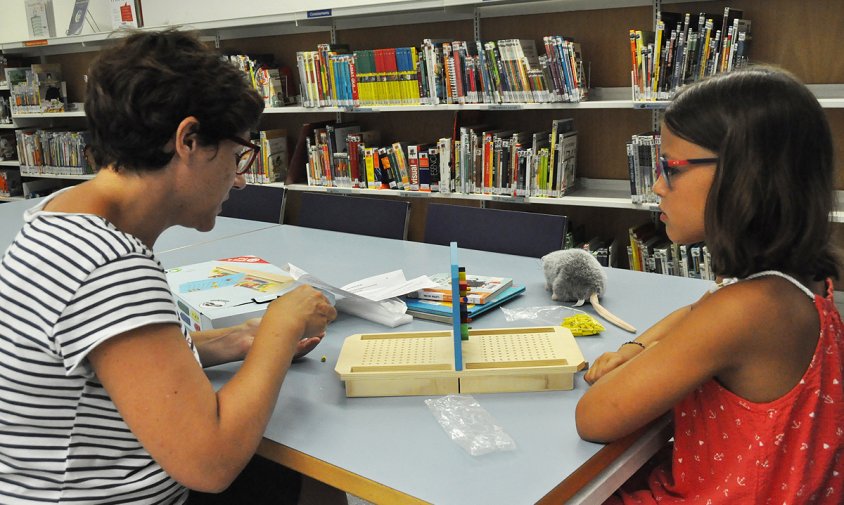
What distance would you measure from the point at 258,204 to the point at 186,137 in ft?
7.18

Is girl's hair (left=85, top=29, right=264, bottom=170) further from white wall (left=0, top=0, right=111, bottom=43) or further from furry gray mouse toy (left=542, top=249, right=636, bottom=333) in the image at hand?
white wall (left=0, top=0, right=111, bottom=43)

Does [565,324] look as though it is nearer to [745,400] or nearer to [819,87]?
[745,400]

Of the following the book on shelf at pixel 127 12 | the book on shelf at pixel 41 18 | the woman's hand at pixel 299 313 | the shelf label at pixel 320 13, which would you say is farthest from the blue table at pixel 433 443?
the book on shelf at pixel 41 18

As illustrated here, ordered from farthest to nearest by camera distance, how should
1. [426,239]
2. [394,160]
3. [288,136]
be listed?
[288,136]
[394,160]
[426,239]

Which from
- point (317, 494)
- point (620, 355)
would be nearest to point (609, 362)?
point (620, 355)

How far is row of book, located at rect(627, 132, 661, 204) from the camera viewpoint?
293 centimetres

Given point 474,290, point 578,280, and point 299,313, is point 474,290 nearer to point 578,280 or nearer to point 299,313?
point 578,280

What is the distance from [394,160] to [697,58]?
158cm

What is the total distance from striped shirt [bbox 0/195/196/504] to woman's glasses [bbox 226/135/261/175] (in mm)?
224

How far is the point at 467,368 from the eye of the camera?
1.21 m

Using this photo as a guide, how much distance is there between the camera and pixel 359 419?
1139 mm

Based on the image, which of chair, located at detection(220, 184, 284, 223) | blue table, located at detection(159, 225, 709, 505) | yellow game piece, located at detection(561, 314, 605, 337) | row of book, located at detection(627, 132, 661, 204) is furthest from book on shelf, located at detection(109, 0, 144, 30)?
yellow game piece, located at detection(561, 314, 605, 337)

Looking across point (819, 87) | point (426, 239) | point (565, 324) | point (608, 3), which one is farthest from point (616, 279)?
point (608, 3)

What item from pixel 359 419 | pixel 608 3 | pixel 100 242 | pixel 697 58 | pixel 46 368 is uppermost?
pixel 608 3
